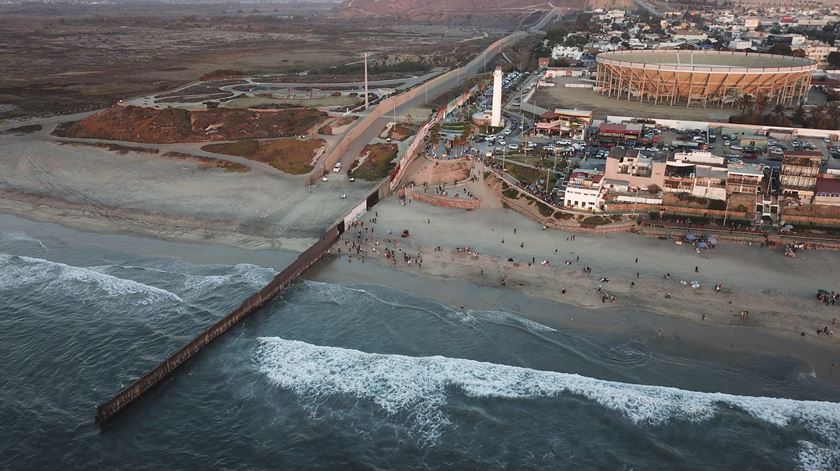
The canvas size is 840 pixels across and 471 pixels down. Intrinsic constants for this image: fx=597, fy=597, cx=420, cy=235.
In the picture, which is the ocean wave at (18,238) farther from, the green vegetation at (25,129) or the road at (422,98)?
the green vegetation at (25,129)

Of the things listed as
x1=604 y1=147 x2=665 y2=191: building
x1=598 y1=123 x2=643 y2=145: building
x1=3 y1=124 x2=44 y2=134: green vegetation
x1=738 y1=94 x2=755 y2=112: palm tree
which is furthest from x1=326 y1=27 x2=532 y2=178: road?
x1=3 y1=124 x2=44 y2=134: green vegetation

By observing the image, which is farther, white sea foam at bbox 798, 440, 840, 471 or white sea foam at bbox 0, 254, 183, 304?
white sea foam at bbox 0, 254, 183, 304

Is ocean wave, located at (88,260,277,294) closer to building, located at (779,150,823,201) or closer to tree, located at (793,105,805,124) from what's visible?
building, located at (779,150,823,201)

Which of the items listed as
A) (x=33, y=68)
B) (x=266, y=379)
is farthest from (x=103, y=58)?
(x=266, y=379)

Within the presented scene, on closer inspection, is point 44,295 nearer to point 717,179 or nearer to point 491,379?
point 491,379

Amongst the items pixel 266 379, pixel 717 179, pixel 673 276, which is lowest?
pixel 266 379

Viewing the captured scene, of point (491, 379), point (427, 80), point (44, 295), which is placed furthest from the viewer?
point (427, 80)
